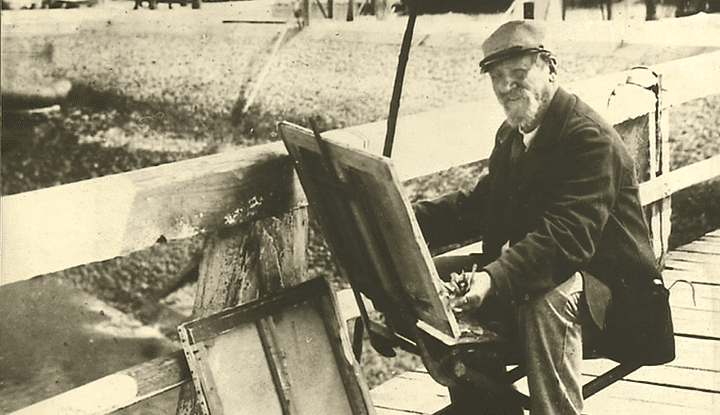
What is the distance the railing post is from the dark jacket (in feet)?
1.37

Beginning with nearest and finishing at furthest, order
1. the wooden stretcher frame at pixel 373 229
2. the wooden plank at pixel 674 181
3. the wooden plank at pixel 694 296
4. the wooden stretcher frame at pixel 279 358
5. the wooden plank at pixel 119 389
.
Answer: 1. the wooden stretcher frame at pixel 373 229
2. the wooden plank at pixel 119 389
3. the wooden stretcher frame at pixel 279 358
4. the wooden plank at pixel 694 296
5. the wooden plank at pixel 674 181

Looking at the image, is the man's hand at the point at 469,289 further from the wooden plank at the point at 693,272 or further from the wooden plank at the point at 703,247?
the wooden plank at the point at 703,247

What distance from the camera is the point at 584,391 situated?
9.32 ft

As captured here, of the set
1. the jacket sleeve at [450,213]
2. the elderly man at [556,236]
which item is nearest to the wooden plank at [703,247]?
the elderly man at [556,236]

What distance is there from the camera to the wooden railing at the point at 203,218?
7.95 feet

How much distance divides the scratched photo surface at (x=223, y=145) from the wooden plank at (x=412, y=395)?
0.01 m

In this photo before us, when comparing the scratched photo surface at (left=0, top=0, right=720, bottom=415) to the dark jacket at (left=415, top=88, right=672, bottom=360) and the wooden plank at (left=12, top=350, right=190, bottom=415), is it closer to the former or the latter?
the wooden plank at (left=12, top=350, right=190, bottom=415)

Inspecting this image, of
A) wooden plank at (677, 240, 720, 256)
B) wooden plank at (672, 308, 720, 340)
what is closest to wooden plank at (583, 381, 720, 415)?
wooden plank at (672, 308, 720, 340)

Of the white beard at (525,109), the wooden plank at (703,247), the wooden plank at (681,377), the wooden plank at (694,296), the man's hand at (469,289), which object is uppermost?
the white beard at (525,109)

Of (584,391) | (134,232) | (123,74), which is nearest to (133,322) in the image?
(123,74)

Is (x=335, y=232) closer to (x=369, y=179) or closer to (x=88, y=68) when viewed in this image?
(x=369, y=179)

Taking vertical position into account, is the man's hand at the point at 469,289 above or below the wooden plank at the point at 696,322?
above

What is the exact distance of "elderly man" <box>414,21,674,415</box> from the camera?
2.63m

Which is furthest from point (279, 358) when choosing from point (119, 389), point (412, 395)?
point (412, 395)
